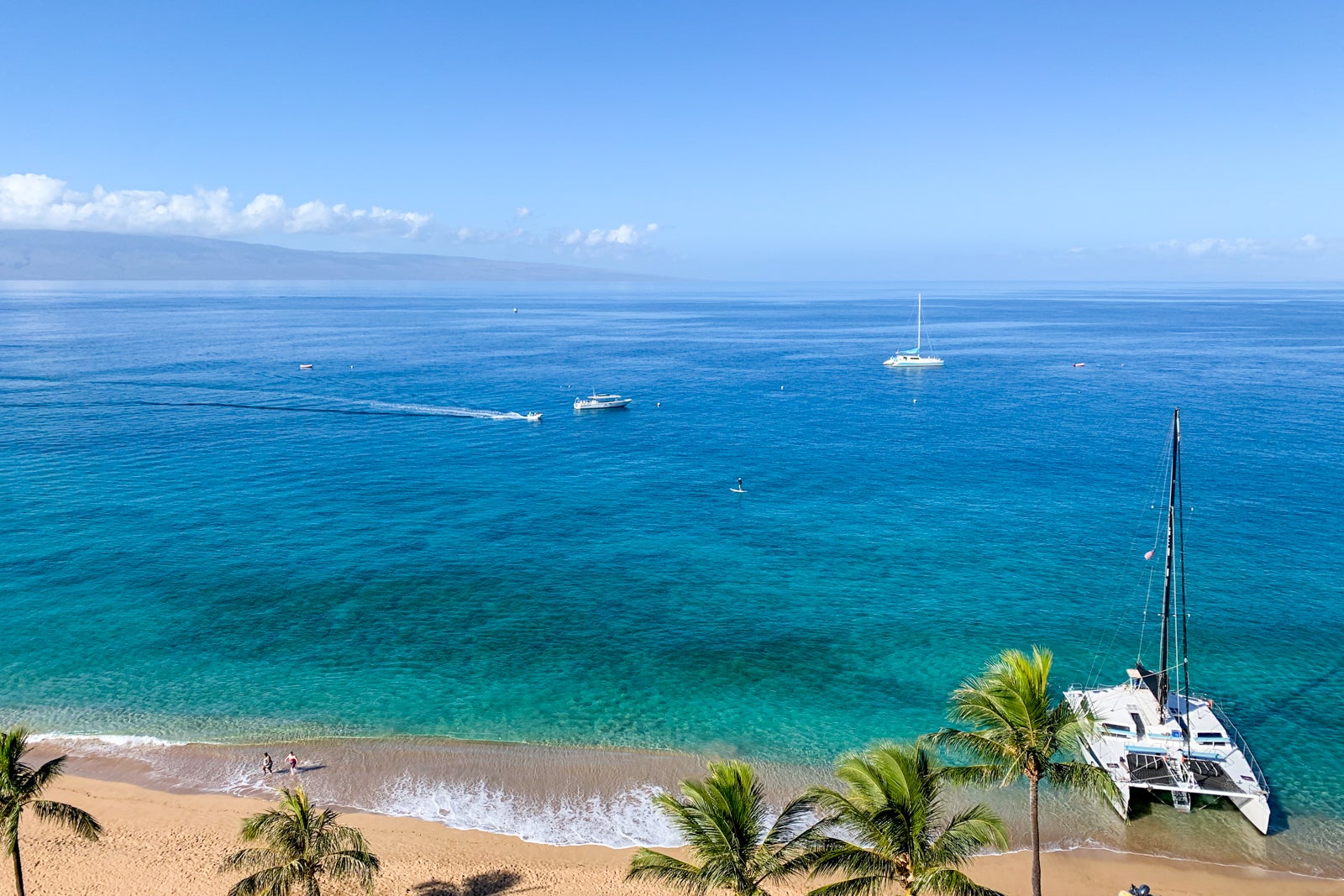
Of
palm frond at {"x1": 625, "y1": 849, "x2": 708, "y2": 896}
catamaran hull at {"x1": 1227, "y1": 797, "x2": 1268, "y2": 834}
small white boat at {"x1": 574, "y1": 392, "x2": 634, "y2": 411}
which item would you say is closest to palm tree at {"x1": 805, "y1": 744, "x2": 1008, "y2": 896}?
palm frond at {"x1": 625, "y1": 849, "x2": 708, "y2": 896}

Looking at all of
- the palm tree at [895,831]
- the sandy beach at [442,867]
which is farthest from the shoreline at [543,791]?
the palm tree at [895,831]

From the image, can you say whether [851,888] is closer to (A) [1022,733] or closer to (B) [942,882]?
(B) [942,882]

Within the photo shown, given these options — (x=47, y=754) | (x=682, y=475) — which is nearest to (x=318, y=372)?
(x=682, y=475)

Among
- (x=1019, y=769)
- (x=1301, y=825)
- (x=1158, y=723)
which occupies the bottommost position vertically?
(x=1301, y=825)

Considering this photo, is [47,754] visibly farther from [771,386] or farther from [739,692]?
[771,386]

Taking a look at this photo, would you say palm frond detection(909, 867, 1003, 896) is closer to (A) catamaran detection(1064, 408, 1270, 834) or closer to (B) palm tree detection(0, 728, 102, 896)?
(A) catamaran detection(1064, 408, 1270, 834)

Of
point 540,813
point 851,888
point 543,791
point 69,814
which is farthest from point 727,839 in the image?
point 69,814
